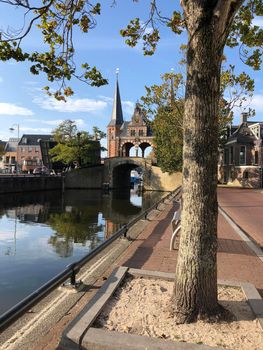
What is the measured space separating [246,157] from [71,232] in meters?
41.6

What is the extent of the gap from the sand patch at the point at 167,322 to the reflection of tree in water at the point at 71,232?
334 inches

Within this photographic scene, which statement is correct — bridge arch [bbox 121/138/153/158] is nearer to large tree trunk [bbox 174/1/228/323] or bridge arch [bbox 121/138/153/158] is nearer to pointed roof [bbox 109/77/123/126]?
pointed roof [bbox 109/77/123/126]

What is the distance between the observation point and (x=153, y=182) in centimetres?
7012

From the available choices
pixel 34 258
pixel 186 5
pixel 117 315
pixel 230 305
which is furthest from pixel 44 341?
pixel 34 258

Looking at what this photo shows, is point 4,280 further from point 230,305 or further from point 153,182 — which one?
point 153,182

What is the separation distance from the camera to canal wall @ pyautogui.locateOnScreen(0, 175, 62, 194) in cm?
4584

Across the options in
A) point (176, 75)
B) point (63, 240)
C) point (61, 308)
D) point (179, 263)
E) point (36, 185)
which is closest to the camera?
point (179, 263)

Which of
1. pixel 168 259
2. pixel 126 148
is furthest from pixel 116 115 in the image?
pixel 168 259

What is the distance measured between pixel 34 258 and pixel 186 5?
9.87 meters

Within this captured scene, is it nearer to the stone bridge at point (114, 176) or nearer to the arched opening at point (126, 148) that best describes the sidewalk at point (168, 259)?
the stone bridge at point (114, 176)

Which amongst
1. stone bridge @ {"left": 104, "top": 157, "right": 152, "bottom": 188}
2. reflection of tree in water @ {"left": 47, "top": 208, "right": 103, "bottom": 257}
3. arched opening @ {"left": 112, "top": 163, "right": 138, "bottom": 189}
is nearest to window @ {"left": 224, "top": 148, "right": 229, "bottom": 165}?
stone bridge @ {"left": 104, "top": 157, "right": 152, "bottom": 188}

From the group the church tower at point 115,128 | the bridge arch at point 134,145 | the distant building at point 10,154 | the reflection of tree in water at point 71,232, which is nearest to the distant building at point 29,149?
the distant building at point 10,154

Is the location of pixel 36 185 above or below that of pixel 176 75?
below

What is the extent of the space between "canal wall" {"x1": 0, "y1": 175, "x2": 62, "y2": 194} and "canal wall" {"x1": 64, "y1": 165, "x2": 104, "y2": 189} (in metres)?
2.99
